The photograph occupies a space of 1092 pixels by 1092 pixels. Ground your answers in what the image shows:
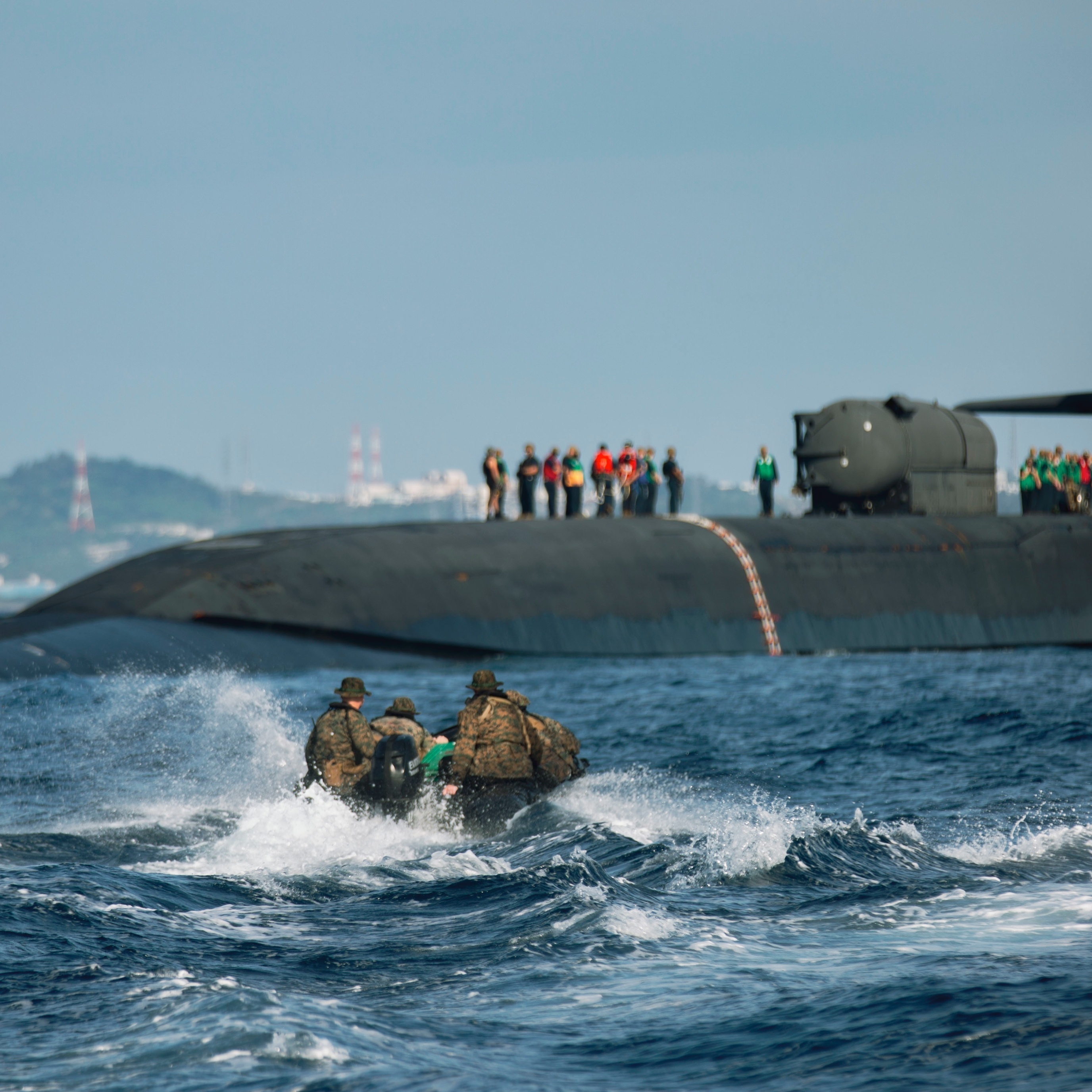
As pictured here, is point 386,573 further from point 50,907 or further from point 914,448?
point 50,907

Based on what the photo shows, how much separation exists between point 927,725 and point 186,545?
50.9 ft

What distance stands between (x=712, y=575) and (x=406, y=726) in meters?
16.3

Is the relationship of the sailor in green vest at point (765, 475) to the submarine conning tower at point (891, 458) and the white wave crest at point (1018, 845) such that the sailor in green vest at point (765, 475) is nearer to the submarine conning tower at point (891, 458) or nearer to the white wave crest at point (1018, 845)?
the submarine conning tower at point (891, 458)

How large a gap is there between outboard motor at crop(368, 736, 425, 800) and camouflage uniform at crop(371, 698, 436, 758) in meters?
0.30

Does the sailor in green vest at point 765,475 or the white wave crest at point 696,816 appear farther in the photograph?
the sailor in green vest at point 765,475

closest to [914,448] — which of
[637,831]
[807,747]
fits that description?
[807,747]

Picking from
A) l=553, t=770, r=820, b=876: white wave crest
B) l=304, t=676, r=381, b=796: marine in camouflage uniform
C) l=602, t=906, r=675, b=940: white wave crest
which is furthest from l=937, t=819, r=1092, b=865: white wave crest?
l=304, t=676, r=381, b=796: marine in camouflage uniform

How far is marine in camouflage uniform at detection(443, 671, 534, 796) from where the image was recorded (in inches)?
→ 578

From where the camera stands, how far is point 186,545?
29406mm

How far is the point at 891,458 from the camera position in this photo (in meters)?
33.9

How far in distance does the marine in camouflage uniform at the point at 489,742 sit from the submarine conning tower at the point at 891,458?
66.6 ft

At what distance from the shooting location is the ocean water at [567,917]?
7496 mm

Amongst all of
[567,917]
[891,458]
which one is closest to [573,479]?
[891,458]

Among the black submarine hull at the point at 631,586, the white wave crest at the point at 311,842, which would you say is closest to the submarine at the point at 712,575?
the black submarine hull at the point at 631,586
